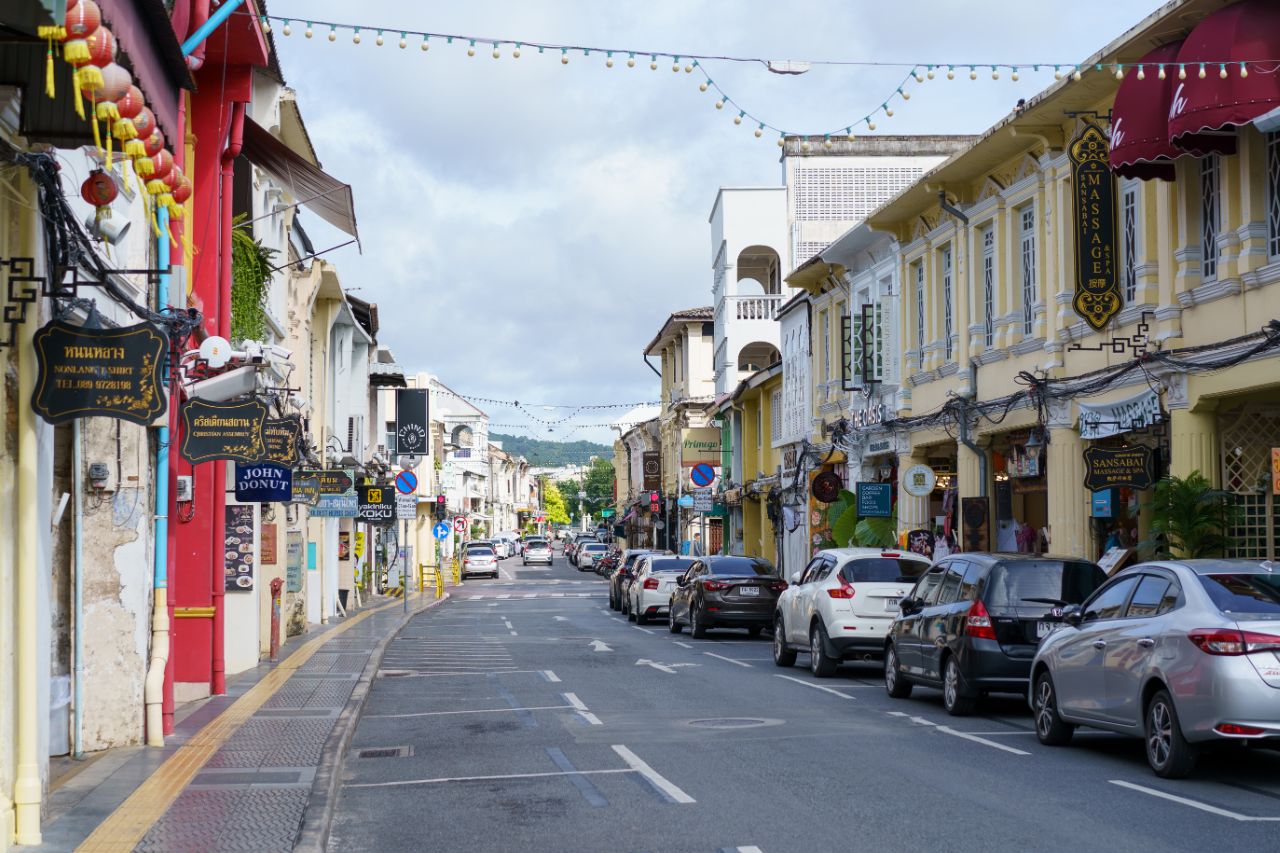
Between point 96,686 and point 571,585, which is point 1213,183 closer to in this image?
point 96,686

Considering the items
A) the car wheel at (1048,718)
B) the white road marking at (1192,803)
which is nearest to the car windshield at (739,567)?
the car wheel at (1048,718)

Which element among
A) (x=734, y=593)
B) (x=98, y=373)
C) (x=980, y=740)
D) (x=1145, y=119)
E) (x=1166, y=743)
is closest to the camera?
(x=98, y=373)

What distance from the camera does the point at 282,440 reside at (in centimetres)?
1872

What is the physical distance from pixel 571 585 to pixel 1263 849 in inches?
2277

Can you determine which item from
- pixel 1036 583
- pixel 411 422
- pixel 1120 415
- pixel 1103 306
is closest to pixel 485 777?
pixel 1036 583

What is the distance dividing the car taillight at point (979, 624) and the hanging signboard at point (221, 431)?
7.25 m

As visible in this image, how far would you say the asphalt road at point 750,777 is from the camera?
930cm

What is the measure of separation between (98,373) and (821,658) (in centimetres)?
1249

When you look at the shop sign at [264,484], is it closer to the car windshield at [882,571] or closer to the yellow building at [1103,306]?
the car windshield at [882,571]

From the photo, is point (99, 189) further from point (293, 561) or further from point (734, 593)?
point (293, 561)

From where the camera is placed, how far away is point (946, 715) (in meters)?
15.6

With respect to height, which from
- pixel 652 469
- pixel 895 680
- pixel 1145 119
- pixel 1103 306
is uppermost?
pixel 1145 119

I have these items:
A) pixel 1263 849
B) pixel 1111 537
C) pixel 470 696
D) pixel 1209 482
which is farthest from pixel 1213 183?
pixel 1263 849

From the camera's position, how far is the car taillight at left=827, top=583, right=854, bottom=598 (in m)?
20.5
